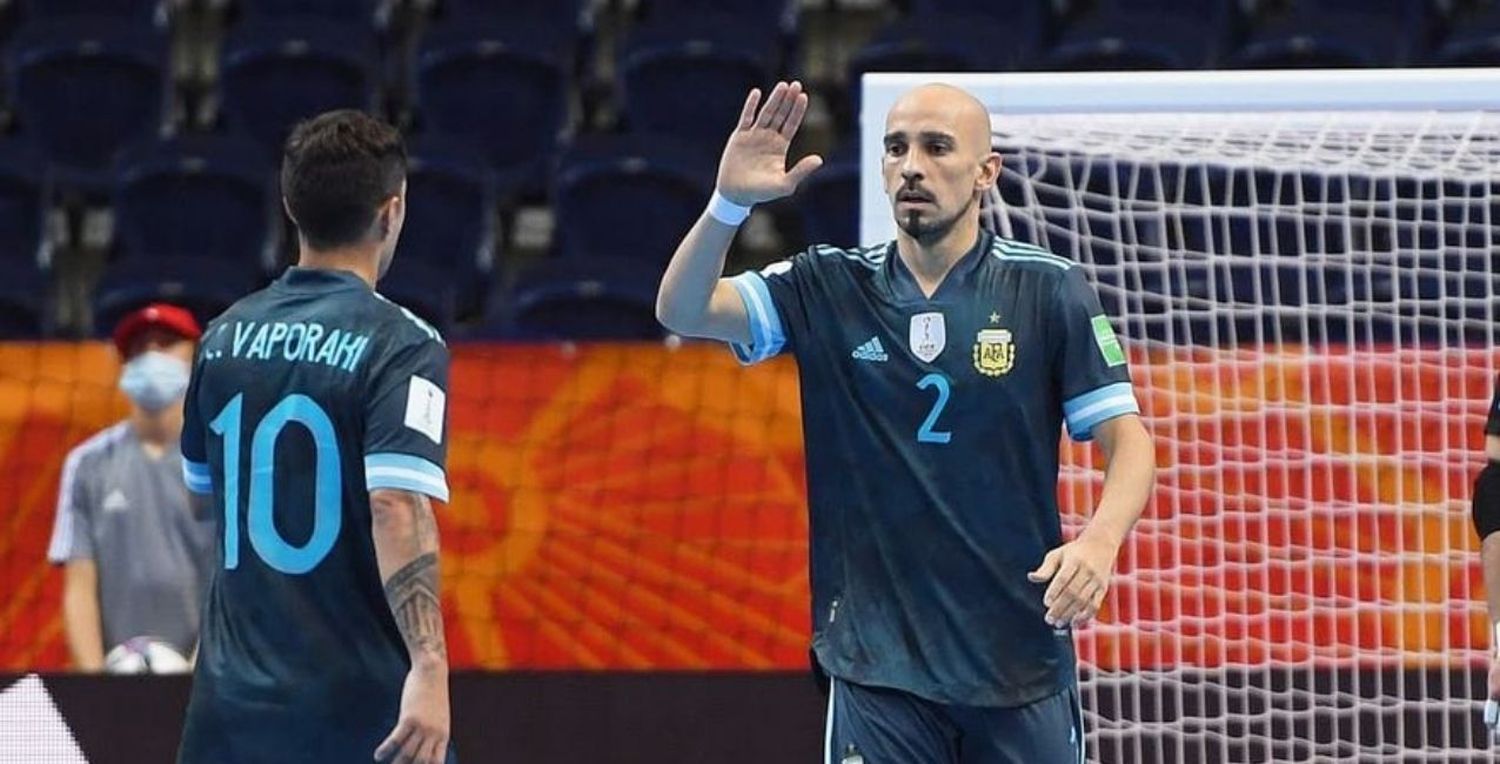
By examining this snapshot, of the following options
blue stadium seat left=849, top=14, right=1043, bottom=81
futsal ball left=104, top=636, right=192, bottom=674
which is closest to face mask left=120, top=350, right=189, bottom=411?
futsal ball left=104, top=636, right=192, bottom=674

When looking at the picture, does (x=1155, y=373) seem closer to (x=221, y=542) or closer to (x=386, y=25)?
(x=221, y=542)

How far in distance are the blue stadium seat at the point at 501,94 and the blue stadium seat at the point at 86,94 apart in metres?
1.26

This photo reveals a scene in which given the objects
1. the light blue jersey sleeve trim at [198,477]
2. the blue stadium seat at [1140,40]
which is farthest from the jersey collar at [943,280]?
the blue stadium seat at [1140,40]

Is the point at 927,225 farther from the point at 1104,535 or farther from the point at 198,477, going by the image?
the point at 198,477

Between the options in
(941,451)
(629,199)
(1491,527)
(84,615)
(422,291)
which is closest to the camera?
(941,451)

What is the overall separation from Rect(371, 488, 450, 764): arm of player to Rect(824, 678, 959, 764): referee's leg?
0.93 metres

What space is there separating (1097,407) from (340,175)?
145 cm

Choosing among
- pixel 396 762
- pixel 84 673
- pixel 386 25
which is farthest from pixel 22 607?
pixel 386 25

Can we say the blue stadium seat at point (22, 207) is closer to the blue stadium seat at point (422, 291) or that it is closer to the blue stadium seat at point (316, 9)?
the blue stadium seat at point (316, 9)

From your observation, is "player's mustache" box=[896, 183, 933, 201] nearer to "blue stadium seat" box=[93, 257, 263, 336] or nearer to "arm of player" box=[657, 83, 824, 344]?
"arm of player" box=[657, 83, 824, 344]

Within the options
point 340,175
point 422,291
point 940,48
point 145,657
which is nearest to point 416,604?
point 340,175

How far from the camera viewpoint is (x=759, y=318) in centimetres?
517

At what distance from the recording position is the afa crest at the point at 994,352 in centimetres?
498

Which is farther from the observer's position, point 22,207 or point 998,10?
point 998,10
